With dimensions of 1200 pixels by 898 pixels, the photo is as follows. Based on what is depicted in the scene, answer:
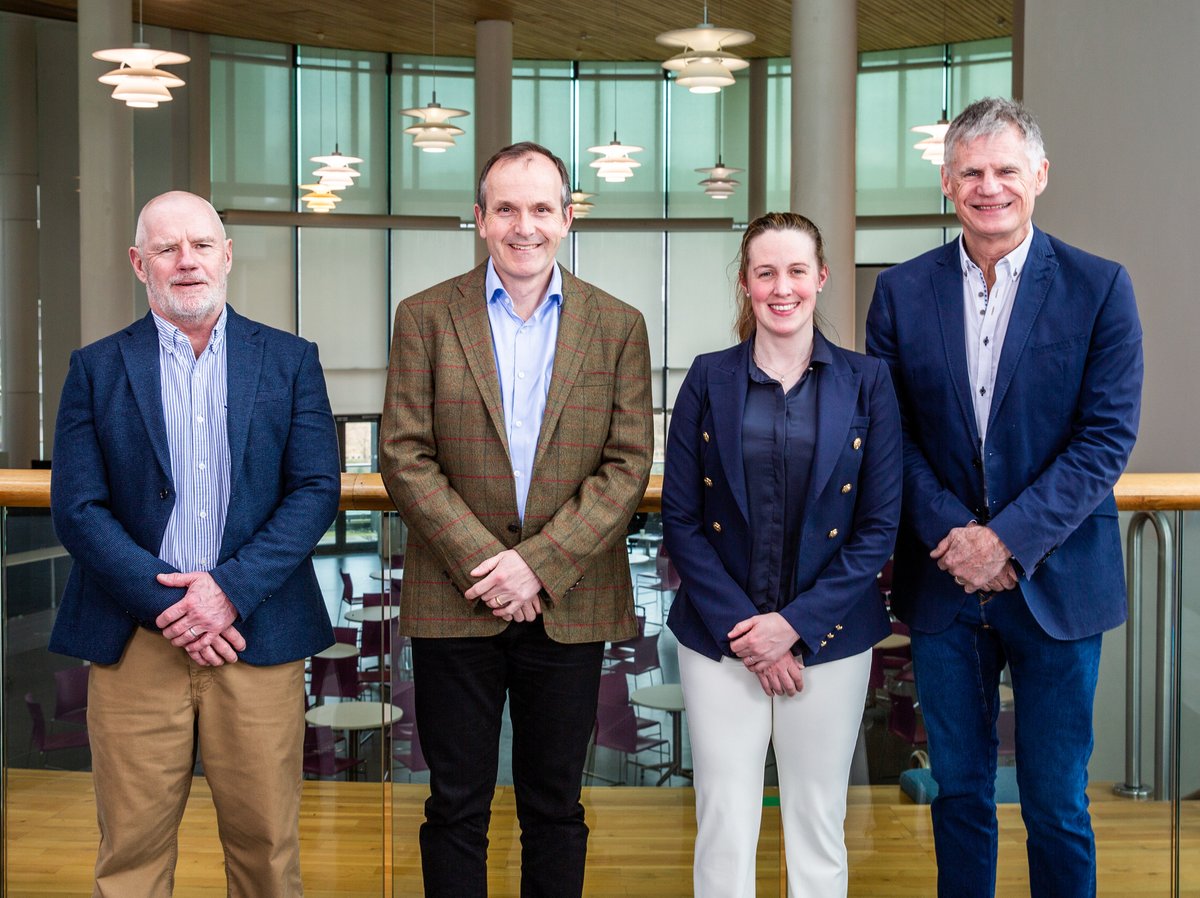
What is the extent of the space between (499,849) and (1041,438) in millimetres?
1775

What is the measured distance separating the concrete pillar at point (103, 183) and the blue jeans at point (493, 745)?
37.0 feet

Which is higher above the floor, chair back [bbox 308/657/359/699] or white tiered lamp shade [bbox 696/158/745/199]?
white tiered lamp shade [bbox 696/158/745/199]

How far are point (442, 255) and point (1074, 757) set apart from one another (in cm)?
1810

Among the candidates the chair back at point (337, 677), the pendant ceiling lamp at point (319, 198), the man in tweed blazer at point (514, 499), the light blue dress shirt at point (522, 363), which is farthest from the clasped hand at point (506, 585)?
the pendant ceiling lamp at point (319, 198)

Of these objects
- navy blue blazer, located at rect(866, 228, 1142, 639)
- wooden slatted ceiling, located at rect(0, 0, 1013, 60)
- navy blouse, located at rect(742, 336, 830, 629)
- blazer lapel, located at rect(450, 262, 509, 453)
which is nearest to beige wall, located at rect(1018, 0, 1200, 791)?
navy blue blazer, located at rect(866, 228, 1142, 639)

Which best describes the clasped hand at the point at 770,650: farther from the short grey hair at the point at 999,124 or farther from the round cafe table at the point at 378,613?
the short grey hair at the point at 999,124

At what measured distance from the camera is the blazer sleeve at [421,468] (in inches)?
105

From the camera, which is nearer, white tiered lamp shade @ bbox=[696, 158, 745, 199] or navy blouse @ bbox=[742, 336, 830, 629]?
navy blouse @ bbox=[742, 336, 830, 629]

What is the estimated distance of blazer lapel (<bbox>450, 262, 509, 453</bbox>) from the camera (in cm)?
276

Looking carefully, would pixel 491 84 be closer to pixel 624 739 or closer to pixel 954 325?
pixel 624 739

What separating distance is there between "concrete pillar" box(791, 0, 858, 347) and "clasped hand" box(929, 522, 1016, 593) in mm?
7433

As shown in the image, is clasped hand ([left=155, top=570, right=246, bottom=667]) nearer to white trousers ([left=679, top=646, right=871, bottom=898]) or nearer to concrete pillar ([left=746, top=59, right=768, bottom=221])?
white trousers ([left=679, top=646, right=871, bottom=898])

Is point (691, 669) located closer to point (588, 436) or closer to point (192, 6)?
point (588, 436)

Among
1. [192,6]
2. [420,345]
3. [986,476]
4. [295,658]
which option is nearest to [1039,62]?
[986,476]
